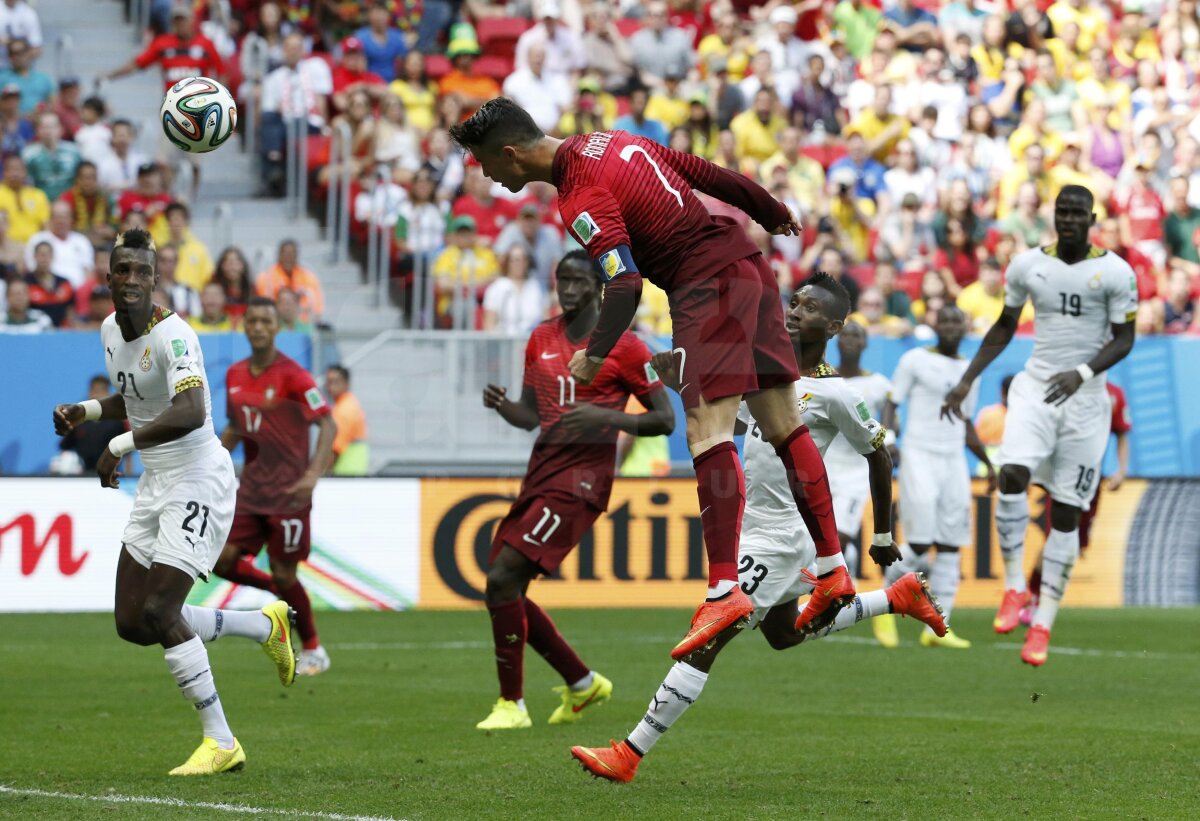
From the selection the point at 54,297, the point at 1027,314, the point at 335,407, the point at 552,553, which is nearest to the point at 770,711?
the point at 552,553

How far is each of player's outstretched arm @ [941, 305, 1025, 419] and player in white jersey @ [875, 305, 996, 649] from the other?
2894mm

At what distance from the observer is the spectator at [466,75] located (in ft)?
76.0

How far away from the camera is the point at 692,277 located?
289 inches

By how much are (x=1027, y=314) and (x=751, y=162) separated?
4170mm

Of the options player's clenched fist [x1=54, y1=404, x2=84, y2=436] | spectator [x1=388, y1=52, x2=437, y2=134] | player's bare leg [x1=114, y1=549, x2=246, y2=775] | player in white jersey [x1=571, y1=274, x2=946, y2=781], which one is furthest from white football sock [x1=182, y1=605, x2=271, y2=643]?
spectator [x1=388, y1=52, x2=437, y2=134]

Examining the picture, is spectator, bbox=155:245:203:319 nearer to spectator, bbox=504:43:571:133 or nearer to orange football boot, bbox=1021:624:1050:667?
spectator, bbox=504:43:571:133

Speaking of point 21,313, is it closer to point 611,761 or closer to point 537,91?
point 537,91

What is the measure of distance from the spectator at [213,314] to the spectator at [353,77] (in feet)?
14.6

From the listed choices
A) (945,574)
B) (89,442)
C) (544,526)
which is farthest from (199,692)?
(89,442)

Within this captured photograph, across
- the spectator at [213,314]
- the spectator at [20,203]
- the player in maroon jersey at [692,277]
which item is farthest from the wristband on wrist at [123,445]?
the spectator at [20,203]

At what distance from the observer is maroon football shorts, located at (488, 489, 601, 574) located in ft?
31.6

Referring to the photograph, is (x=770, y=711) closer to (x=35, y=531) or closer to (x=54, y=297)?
(x=35, y=531)

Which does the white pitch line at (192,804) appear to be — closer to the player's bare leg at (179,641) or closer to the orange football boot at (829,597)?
the player's bare leg at (179,641)

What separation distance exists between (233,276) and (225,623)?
10.5 metres
